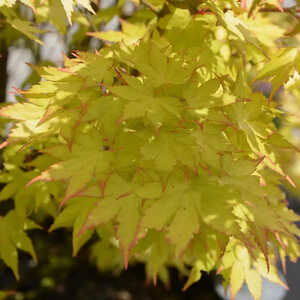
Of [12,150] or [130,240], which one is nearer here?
[130,240]

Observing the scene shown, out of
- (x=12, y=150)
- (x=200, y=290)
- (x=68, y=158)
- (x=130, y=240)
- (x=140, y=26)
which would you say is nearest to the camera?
(x=130, y=240)

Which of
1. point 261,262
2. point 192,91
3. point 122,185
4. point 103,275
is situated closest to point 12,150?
point 122,185

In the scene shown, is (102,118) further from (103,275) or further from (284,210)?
(103,275)

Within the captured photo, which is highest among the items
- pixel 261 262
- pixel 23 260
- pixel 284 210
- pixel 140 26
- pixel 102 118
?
pixel 140 26

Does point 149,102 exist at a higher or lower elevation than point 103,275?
higher

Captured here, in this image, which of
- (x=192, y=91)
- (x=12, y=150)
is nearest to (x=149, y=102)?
(x=192, y=91)

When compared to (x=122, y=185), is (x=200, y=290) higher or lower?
lower

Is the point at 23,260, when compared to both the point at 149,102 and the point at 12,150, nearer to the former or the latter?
the point at 12,150

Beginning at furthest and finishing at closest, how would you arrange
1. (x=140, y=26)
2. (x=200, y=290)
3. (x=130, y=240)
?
(x=200, y=290)
(x=140, y=26)
(x=130, y=240)

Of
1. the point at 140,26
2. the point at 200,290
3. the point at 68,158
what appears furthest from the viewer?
the point at 200,290
